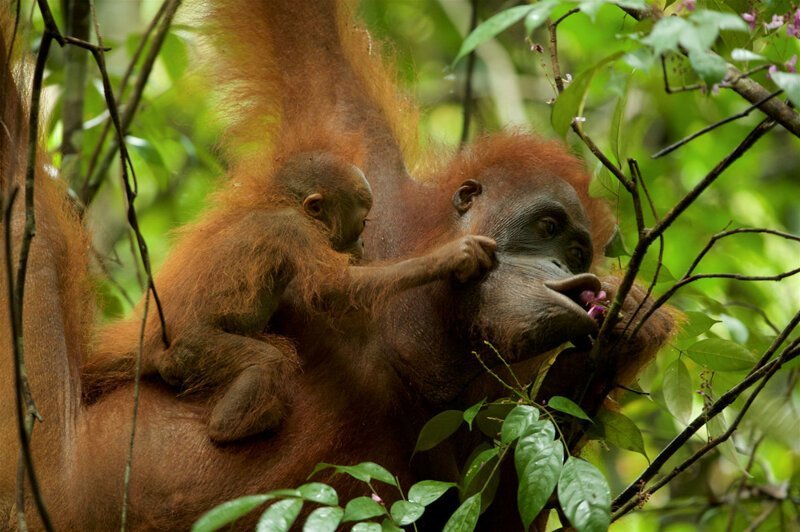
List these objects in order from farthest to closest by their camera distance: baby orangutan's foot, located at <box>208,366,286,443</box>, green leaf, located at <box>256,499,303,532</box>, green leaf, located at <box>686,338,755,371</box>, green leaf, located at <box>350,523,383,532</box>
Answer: green leaf, located at <box>686,338,755,371</box> → baby orangutan's foot, located at <box>208,366,286,443</box> → green leaf, located at <box>350,523,383,532</box> → green leaf, located at <box>256,499,303,532</box>

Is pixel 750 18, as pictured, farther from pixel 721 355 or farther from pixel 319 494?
pixel 319 494

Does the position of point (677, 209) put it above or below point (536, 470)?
above

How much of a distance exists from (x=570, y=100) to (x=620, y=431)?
3.70 ft

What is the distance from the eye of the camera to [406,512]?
2447 millimetres

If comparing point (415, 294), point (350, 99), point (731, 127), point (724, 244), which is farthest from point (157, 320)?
point (731, 127)

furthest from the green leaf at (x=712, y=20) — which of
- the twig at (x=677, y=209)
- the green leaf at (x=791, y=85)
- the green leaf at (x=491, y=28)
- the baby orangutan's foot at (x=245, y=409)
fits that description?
the baby orangutan's foot at (x=245, y=409)

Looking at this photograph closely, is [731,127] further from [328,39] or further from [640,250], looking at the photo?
[640,250]

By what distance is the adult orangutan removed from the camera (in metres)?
3.06

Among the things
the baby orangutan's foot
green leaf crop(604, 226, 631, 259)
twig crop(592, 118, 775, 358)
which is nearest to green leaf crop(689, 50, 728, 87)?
twig crop(592, 118, 775, 358)

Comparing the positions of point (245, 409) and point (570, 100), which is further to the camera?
point (245, 409)

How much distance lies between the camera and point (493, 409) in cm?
302

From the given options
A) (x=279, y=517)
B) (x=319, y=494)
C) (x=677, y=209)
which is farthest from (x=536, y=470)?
(x=677, y=209)

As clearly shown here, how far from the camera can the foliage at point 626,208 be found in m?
2.35

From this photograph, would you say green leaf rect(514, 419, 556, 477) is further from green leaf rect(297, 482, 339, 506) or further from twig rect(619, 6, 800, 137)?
twig rect(619, 6, 800, 137)
